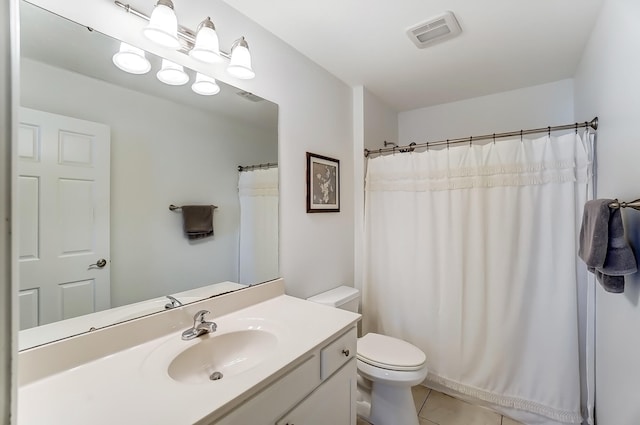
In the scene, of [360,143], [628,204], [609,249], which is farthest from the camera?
[360,143]

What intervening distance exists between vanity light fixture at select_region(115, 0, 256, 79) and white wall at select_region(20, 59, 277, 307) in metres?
0.22

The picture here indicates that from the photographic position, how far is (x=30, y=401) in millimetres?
736

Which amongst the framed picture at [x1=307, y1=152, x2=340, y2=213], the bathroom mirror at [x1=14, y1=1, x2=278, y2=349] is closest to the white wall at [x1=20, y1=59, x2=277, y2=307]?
the bathroom mirror at [x1=14, y1=1, x2=278, y2=349]

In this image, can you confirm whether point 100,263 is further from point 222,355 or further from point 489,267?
point 489,267

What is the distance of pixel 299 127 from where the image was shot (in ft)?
5.82

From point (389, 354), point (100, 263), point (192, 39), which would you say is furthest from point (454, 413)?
point (192, 39)

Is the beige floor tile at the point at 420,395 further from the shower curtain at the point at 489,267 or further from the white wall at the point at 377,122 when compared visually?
the white wall at the point at 377,122

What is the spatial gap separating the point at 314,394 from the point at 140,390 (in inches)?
23.1

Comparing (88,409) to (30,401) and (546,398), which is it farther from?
(546,398)

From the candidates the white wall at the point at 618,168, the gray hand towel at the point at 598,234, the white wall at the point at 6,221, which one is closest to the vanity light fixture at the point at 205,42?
the white wall at the point at 6,221

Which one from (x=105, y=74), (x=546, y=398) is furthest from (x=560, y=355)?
(x=105, y=74)

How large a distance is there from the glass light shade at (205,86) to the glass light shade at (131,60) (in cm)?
20

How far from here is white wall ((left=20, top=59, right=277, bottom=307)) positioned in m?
0.99

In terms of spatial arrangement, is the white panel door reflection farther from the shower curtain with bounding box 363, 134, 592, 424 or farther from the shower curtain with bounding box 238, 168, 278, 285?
the shower curtain with bounding box 363, 134, 592, 424
